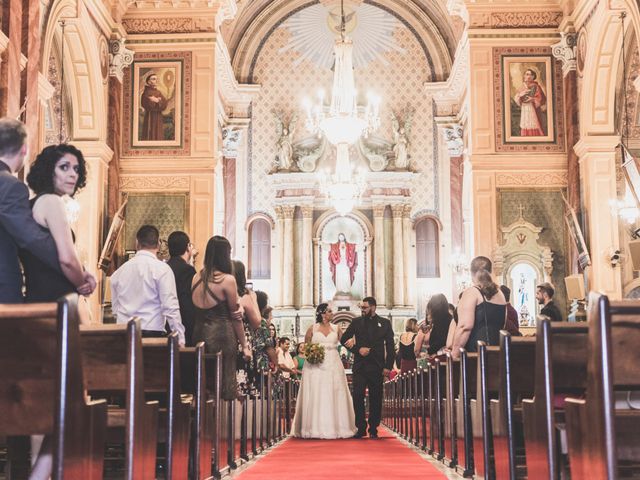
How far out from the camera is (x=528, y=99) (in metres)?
17.2

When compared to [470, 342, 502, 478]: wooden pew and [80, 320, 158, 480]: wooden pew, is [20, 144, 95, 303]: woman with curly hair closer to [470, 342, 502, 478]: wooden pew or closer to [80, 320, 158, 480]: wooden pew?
[80, 320, 158, 480]: wooden pew

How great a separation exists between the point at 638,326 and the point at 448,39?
22513mm

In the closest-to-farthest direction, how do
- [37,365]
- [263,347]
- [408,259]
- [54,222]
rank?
[37,365] → [54,222] → [263,347] → [408,259]

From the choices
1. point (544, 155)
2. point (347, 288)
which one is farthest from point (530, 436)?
point (347, 288)

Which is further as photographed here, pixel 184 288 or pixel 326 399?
pixel 326 399

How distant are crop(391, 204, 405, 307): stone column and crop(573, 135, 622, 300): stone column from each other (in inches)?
369

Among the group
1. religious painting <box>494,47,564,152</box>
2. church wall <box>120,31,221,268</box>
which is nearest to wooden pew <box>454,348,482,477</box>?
church wall <box>120,31,221,268</box>

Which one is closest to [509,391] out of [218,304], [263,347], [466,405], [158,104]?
[466,405]

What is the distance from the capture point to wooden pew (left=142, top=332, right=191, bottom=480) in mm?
4422

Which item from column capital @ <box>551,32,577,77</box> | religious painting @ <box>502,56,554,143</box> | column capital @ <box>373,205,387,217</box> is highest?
column capital @ <box>551,32,577,77</box>

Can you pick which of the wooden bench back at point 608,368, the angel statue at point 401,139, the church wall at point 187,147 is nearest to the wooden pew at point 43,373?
the wooden bench back at point 608,368

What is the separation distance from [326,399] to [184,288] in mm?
4354

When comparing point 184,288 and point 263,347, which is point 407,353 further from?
point 184,288

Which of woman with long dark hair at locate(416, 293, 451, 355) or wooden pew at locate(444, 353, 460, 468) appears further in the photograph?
woman with long dark hair at locate(416, 293, 451, 355)
